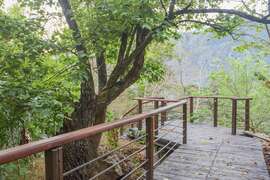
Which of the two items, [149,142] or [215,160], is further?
[215,160]

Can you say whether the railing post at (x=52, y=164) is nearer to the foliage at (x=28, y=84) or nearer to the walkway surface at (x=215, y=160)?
the foliage at (x=28, y=84)

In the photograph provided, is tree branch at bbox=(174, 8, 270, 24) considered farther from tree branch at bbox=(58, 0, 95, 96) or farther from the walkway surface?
the walkway surface

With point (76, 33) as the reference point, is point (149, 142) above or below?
below

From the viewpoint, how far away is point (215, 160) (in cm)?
450

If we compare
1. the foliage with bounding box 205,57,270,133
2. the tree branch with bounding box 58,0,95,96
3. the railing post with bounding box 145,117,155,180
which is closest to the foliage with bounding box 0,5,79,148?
the tree branch with bounding box 58,0,95,96

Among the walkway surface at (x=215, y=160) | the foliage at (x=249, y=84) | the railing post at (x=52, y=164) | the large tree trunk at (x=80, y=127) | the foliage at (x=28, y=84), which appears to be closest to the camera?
Answer: the railing post at (x=52, y=164)

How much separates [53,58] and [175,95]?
12094 mm

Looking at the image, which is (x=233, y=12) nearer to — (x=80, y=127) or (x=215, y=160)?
(x=215, y=160)

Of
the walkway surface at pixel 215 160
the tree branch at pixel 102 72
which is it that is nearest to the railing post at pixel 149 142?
the walkway surface at pixel 215 160

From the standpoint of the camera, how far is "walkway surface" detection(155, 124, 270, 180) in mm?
3788

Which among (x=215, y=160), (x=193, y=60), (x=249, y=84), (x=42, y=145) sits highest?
(x=193, y=60)

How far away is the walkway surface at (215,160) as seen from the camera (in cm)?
379

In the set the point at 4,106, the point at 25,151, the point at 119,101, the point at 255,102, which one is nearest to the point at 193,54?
the point at 119,101

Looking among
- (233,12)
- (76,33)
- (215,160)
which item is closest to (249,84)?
(233,12)
